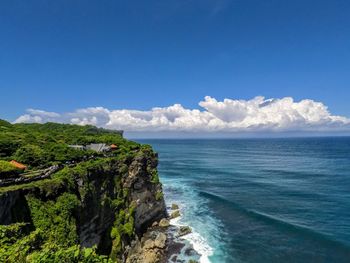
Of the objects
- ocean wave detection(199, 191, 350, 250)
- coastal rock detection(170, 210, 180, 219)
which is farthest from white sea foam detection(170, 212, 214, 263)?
ocean wave detection(199, 191, 350, 250)

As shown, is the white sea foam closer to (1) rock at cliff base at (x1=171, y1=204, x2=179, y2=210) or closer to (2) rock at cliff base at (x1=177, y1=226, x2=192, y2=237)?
(2) rock at cliff base at (x1=177, y1=226, x2=192, y2=237)

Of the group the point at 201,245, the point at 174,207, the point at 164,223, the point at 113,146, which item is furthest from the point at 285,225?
the point at 113,146

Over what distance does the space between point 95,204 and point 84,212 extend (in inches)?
91.5

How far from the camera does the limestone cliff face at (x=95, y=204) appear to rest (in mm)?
20250

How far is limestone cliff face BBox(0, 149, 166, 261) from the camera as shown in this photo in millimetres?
20250

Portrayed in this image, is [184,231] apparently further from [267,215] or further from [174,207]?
[267,215]

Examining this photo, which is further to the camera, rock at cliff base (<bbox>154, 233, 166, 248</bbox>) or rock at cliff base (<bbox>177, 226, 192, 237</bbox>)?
rock at cliff base (<bbox>177, 226, 192, 237</bbox>)

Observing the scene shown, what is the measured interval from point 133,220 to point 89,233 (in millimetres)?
10672

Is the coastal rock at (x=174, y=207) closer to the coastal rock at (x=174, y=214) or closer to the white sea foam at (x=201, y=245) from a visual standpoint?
the coastal rock at (x=174, y=214)

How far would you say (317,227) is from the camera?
40312 mm

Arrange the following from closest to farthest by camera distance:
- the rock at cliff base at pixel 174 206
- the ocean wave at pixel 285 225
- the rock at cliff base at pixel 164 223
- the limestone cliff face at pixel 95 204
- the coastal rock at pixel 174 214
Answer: the limestone cliff face at pixel 95 204 → the ocean wave at pixel 285 225 → the rock at cliff base at pixel 164 223 → the coastal rock at pixel 174 214 → the rock at cliff base at pixel 174 206

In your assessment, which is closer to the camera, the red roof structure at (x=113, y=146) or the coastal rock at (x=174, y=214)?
the coastal rock at (x=174, y=214)

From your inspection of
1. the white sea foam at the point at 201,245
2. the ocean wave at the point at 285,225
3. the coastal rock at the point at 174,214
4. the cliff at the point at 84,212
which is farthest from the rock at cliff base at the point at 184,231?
the ocean wave at the point at 285,225

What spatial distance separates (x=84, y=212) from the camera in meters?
26.2
